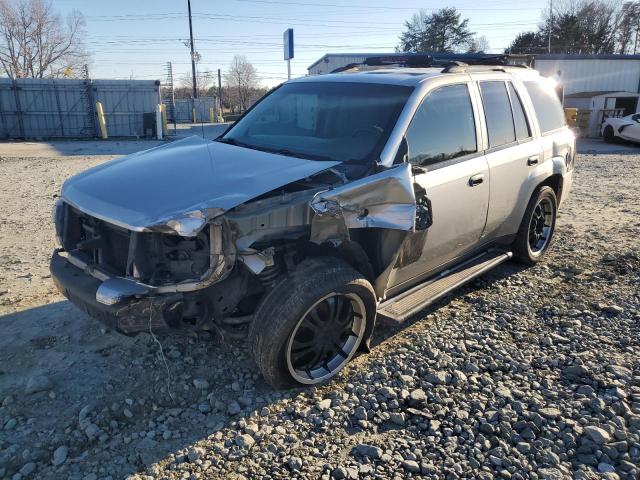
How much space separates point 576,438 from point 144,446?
242 cm

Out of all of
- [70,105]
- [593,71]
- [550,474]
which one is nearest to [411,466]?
[550,474]

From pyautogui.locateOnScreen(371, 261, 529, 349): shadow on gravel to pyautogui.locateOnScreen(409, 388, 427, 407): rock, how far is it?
493 mm

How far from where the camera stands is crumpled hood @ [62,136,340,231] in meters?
2.95

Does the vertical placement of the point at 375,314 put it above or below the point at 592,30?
below

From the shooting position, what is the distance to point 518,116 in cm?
494

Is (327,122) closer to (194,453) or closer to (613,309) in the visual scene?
(194,453)

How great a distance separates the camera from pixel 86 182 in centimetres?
358

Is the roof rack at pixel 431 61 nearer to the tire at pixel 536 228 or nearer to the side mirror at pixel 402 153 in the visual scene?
the side mirror at pixel 402 153

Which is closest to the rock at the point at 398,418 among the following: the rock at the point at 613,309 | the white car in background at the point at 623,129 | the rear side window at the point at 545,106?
the rock at the point at 613,309

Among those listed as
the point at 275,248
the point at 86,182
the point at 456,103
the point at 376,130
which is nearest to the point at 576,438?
the point at 275,248

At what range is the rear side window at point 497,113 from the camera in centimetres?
454

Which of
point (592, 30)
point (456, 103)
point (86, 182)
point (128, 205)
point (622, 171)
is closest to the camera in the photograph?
point (128, 205)

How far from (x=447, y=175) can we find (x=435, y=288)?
2.96 ft

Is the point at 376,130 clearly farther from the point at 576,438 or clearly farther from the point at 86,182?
the point at 576,438
